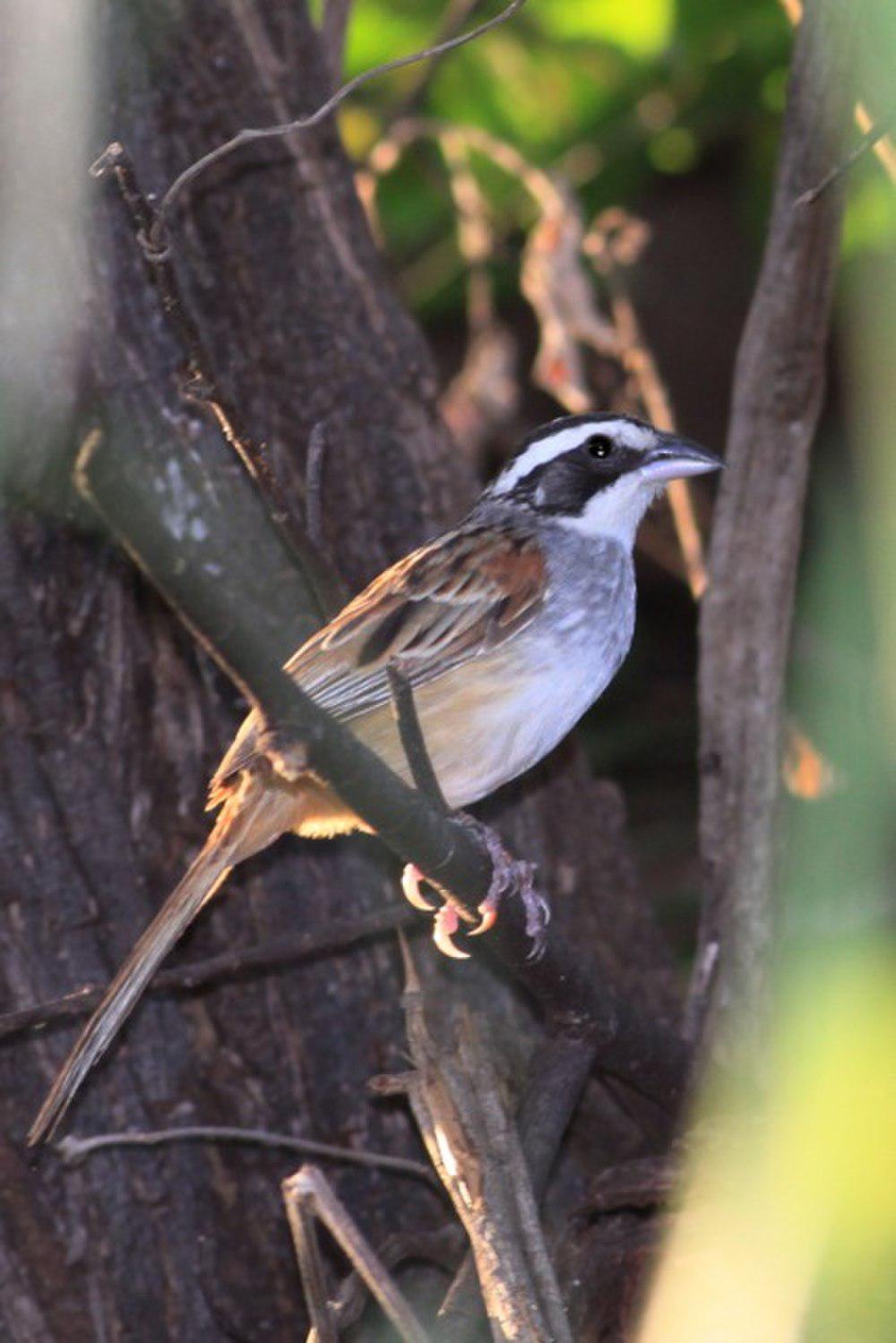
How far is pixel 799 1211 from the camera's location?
224 cm

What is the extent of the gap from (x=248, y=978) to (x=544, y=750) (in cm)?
84

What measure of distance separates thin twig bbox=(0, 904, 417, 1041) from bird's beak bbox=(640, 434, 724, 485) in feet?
3.66

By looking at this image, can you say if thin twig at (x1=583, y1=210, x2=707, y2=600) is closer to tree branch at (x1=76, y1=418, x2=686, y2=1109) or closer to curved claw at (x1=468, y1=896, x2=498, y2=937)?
tree branch at (x1=76, y1=418, x2=686, y2=1109)

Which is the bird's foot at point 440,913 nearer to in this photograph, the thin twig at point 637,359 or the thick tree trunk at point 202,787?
the thick tree trunk at point 202,787

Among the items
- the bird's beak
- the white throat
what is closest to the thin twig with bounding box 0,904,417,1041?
the white throat

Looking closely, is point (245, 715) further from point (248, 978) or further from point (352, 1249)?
point (352, 1249)

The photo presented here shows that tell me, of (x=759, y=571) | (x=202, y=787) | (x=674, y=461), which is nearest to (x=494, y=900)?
(x=202, y=787)

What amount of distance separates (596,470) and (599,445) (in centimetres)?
7

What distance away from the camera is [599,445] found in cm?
462

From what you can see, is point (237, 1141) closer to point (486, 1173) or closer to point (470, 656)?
point (486, 1173)

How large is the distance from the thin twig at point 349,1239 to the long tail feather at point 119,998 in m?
0.44

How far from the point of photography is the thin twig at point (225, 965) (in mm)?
3811

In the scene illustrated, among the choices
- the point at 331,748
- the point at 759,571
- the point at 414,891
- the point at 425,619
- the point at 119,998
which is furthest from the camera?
the point at 759,571

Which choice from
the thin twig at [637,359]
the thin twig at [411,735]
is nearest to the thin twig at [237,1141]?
the thin twig at [411,735]
